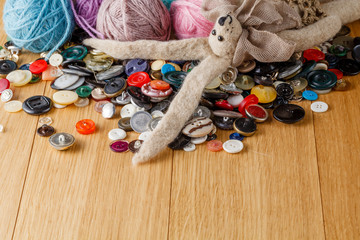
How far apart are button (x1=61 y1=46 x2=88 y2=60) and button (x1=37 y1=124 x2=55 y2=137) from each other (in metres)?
0.29

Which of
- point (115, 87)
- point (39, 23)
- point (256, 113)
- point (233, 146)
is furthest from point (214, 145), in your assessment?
point (39, 23)

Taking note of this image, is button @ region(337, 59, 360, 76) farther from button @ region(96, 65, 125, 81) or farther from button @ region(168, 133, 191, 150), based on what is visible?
button @ region(96, 65, 125, 81)

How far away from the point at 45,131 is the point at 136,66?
1.18 ft

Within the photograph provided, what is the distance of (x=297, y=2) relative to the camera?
1361 mm

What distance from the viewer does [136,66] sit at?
53.8 inches

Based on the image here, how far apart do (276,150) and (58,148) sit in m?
0.63

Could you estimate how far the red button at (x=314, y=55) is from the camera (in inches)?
54.8

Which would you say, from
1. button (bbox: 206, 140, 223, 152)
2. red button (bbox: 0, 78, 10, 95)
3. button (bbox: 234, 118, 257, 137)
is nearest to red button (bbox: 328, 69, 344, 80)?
button (bbox: 234, 118, 257, 137)

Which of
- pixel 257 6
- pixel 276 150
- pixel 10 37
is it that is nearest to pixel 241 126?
pixel 276 150

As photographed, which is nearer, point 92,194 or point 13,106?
point 92,194

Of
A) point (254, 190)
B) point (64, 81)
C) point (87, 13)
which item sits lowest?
point (254, 190)

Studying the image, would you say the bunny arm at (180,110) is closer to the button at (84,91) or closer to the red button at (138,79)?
the red button at (138,79)

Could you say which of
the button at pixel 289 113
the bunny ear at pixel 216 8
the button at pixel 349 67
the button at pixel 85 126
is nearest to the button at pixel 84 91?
the button at pixel 85 126

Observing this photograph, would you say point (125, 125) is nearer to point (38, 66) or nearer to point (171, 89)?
point (171, 89)
